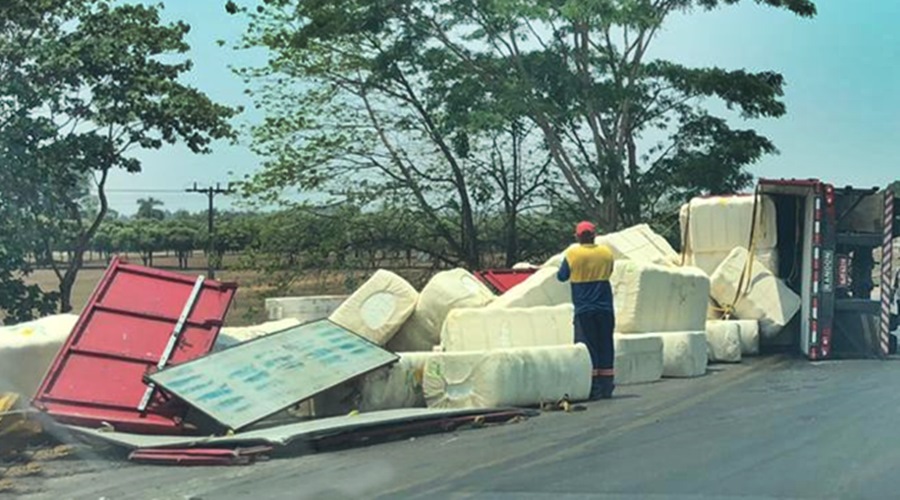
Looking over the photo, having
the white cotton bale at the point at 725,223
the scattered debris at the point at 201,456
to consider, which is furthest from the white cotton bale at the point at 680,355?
the scattered debris at the point at 201,456

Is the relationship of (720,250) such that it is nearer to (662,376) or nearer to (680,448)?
(662,376)

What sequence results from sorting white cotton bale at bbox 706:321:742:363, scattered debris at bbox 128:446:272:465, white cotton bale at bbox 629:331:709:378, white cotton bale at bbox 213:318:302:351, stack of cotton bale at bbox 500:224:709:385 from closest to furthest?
scattered debris at bbox 128:446:272:465 → white cotton bale at bbox 213:318:302:351 → stack of cotton bale at bbox 500:224:709:385 → white cotton bale at bbox 629:331:709:378 → white cotton bale at bbox 706:321:742:363

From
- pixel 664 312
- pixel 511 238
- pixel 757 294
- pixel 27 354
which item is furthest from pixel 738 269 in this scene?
pixel 511 238

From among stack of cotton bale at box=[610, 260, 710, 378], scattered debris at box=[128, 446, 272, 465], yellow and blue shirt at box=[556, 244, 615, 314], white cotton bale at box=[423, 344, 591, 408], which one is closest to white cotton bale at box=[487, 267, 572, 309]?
stack of cotton bale at box=[610, 260, 710, 378]

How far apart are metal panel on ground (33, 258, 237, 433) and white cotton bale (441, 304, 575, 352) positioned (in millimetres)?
2303

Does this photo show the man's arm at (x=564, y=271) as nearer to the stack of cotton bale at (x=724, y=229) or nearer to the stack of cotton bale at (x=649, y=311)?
the stack of cotton bale at (x=649, y=311)

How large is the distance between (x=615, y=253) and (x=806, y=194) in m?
2.80

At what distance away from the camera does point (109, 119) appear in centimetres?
2067

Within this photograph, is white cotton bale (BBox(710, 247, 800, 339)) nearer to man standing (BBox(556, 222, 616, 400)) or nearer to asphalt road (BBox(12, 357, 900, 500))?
man standing (BBox(556, 222, 616, 400))

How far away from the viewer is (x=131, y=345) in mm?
10992

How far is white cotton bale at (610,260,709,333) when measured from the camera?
46.4 ft

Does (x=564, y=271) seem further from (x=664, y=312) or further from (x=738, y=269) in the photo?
(x=738, y=269)

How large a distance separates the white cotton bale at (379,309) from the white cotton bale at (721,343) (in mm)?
4509

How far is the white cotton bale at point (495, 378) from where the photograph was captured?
11.0 meters
